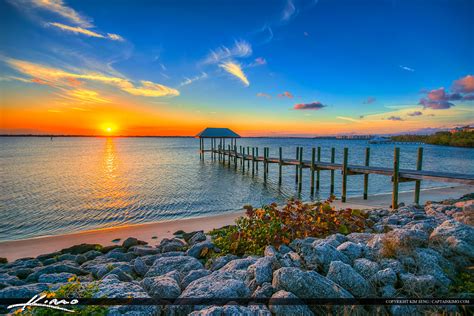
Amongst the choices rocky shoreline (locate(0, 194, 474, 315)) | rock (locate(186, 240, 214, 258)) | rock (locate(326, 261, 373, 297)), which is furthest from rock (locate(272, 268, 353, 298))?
rock (locate(186, 240, 214, 258))

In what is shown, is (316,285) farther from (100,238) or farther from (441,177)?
(441,177)

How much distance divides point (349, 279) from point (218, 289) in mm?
1681

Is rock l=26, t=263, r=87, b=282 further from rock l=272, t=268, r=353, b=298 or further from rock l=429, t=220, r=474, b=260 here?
rock l=429, t=220, r=474, b=260

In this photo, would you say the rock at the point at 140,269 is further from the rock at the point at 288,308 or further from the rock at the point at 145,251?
the rock at the point at 288,308

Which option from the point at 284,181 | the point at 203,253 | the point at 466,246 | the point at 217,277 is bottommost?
the point at 284,181

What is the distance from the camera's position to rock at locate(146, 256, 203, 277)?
169 inches

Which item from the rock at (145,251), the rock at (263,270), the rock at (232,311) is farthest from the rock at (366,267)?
the rock at (145,251)

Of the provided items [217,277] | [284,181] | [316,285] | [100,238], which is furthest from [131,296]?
[284,181]

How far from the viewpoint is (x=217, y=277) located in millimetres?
3535

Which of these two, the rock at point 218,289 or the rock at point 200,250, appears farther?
the rock at point 200,250

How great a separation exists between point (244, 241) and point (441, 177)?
32.9 ft

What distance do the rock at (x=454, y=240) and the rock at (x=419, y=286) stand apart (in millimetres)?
1025

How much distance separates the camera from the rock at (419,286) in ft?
9.86

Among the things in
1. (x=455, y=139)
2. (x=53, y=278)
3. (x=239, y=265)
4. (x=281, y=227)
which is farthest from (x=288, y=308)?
(x=455, y=139)
